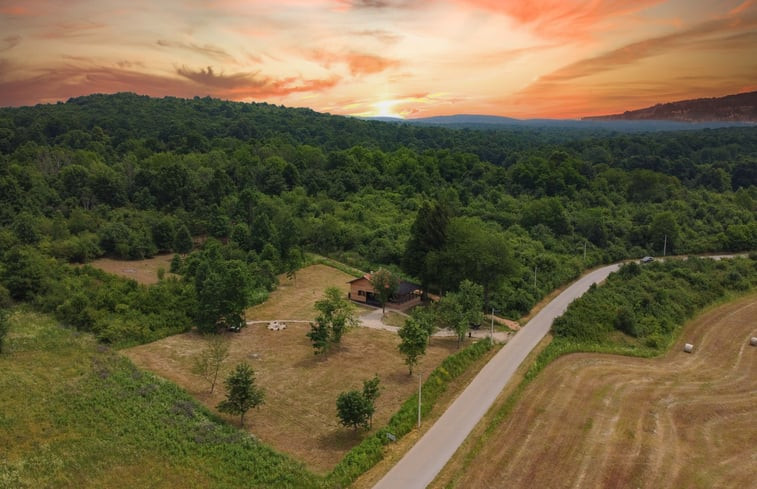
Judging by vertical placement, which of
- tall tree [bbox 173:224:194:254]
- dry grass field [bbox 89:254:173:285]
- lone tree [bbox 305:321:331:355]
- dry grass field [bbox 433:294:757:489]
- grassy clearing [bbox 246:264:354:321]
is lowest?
dry grass field [bbox 433:294:757:489]

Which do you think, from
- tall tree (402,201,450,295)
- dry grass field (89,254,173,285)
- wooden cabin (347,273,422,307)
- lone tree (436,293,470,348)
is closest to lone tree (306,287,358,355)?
lone tree (436,293,470,348)

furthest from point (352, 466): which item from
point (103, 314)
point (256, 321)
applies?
point (103, 314)

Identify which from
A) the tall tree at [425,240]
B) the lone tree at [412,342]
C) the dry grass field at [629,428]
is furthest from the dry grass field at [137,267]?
the dry grass field at [629,428]

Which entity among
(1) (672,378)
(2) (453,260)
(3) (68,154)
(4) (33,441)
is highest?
(3) (68,154)

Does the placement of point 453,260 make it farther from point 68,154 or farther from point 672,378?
point 68,154

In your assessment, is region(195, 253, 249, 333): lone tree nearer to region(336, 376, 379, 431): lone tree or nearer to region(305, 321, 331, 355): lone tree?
A: region(305, 321, 331, 355): lone tree

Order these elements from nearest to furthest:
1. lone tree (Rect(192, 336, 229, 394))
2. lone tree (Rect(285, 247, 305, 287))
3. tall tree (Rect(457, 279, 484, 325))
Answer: lone tree (Rect(192, 336, 229, 394)) → tall tree (Rect(457, 279, 484, 325)) → lone tree (Rect(285, 247, 305, 287))
